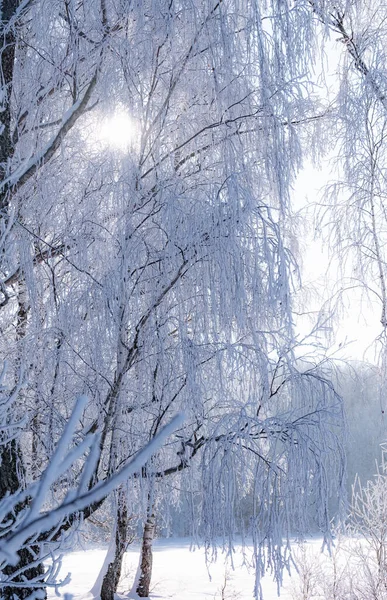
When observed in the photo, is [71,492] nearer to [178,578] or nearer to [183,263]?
[183,263]

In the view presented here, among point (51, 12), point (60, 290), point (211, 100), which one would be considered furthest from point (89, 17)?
point (60, 290)

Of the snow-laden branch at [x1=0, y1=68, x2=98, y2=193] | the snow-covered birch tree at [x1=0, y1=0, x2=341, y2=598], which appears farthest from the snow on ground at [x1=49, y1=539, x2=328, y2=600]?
the snow-laden branch at [x1=0, y1=68, x2=98, y2=193]

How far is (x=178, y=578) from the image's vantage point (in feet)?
56.1

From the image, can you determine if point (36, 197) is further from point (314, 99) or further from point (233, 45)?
point (314, 99)

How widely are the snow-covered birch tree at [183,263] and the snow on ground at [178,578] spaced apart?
727 centimetres

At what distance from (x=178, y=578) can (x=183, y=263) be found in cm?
1504

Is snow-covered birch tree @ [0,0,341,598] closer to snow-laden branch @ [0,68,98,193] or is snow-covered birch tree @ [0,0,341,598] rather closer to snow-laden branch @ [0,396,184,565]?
snow-laden branch @ [0,68,98,193]

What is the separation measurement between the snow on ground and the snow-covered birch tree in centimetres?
727

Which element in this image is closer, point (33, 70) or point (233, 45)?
point (233, 45)

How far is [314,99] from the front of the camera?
535 centimetres

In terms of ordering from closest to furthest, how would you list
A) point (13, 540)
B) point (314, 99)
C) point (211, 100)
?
point (13, 540), point (211, 100), point (314, 99)

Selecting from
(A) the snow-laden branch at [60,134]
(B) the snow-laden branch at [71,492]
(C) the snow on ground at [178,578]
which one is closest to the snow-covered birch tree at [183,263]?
(A) the snow-laden branch at [60,134]

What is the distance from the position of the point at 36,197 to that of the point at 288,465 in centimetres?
251

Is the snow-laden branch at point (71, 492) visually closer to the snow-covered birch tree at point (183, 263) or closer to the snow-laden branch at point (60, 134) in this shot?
the snow-covered birch tree at point (183, 263)
